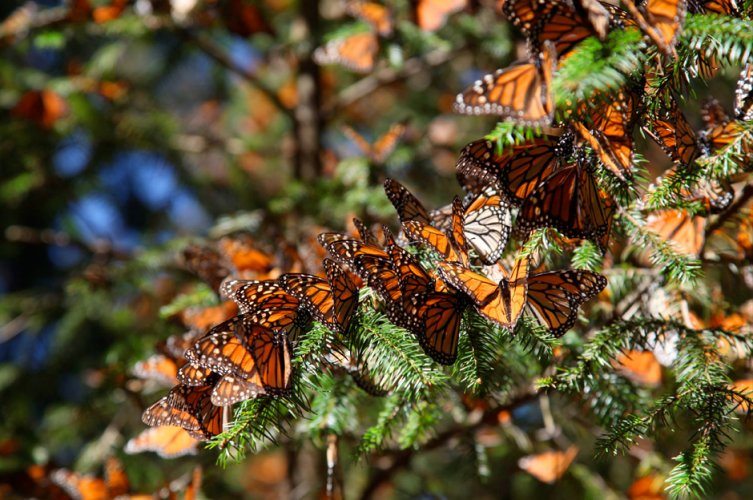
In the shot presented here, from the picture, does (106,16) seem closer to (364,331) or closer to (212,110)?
(364,331)

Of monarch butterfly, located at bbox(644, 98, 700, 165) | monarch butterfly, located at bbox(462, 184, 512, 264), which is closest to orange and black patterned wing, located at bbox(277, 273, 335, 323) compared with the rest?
monarch butterfly, located at bbox(462, 184, 512, 264)

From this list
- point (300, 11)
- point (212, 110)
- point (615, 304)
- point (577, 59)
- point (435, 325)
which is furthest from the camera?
Answer: point (212, 110)

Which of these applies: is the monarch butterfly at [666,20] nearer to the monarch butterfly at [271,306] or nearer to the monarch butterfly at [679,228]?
the monarch butterfly at [679,228]

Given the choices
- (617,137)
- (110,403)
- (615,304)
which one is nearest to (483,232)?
(617,137)

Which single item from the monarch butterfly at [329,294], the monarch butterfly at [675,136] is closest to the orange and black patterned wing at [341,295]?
the monarch butterfly at [329,294]

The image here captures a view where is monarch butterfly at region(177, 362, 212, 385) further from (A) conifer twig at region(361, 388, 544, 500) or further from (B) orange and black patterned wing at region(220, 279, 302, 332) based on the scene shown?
(A) conifer twig at region(361, 388, 544, 500)

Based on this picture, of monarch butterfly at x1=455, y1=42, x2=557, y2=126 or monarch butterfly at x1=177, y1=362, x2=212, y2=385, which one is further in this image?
monarch butterfly at x1=177, y1=362, x2=212, y2=385
